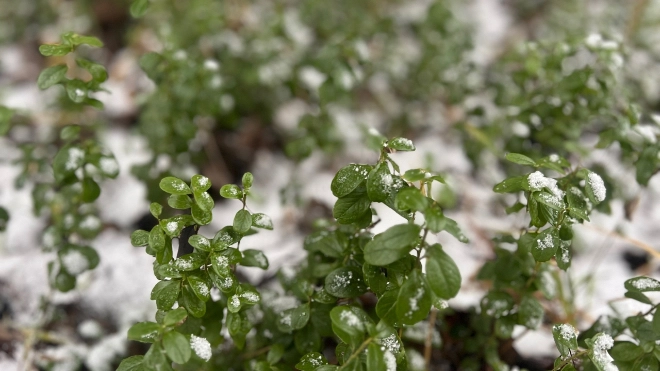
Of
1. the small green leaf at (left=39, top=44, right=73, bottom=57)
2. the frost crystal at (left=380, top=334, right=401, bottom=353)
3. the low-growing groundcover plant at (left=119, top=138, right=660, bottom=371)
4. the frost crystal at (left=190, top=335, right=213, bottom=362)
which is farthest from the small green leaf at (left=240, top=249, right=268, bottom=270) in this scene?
the small green leaf at (left=39, top=44, right=73, bottom=57)

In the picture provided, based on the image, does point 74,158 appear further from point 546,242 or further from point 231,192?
point 546,242

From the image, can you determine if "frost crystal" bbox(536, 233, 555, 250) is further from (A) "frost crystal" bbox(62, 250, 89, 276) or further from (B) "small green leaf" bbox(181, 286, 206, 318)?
(A) "frost crystal" bbox(62, 250, 89, 276)

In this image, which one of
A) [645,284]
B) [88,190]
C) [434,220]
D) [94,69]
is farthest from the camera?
[88,190]

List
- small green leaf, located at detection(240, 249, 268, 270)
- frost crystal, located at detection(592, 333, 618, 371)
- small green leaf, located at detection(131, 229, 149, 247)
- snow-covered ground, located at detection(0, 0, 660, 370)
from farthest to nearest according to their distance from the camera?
snow-covered ground, located at detection(0, 0, 660, 370)
small green leaf, located at detection(240, 249, 268, 270)
small green leaf, located at detection(131, 229, 149, 247)
frost crystal, located at detection(592, 333, 618, 371)

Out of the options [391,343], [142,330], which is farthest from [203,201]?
[391,343]

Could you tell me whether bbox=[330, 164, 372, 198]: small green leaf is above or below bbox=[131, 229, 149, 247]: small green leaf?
below

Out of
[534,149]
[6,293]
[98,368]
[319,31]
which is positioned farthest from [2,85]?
[534,149]

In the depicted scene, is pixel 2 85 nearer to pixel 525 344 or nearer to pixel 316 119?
pixel 316 119
